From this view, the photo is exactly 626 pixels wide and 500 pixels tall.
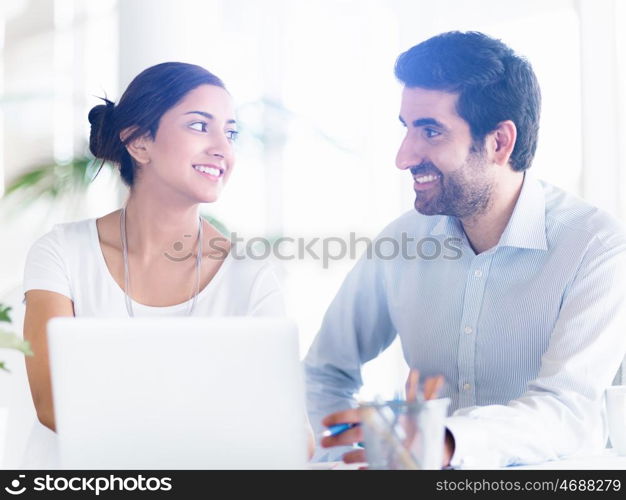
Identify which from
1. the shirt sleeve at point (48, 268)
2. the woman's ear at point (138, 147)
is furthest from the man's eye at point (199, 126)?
the shirt sleeve at point (48, 268)

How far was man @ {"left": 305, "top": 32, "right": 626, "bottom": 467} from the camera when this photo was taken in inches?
68.8

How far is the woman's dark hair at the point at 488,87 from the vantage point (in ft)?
7.94

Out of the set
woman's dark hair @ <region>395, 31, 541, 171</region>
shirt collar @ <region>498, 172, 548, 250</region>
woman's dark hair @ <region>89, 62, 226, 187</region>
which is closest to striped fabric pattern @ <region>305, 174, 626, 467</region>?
shirt collar @ <region>498, 172, 548, 250</region>

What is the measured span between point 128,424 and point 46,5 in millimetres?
2537

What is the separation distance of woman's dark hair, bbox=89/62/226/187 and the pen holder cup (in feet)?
5.57

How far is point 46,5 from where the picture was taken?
3.19 meters

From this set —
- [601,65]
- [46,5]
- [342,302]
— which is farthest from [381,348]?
[46,5]

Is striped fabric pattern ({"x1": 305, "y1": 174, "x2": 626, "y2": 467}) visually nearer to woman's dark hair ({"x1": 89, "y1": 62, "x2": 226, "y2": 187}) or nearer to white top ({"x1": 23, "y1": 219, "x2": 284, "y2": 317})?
white top ({"x1": 23, "y1": 219, "x2": 284, "y2": 317})

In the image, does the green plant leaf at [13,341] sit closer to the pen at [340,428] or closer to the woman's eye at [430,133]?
the pen at [340,428]

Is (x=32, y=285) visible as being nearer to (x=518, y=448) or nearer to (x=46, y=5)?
(x=518, y=448)

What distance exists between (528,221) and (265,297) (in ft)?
2.25

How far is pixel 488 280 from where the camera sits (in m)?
2.11

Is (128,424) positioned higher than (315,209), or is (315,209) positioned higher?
(315,209)
